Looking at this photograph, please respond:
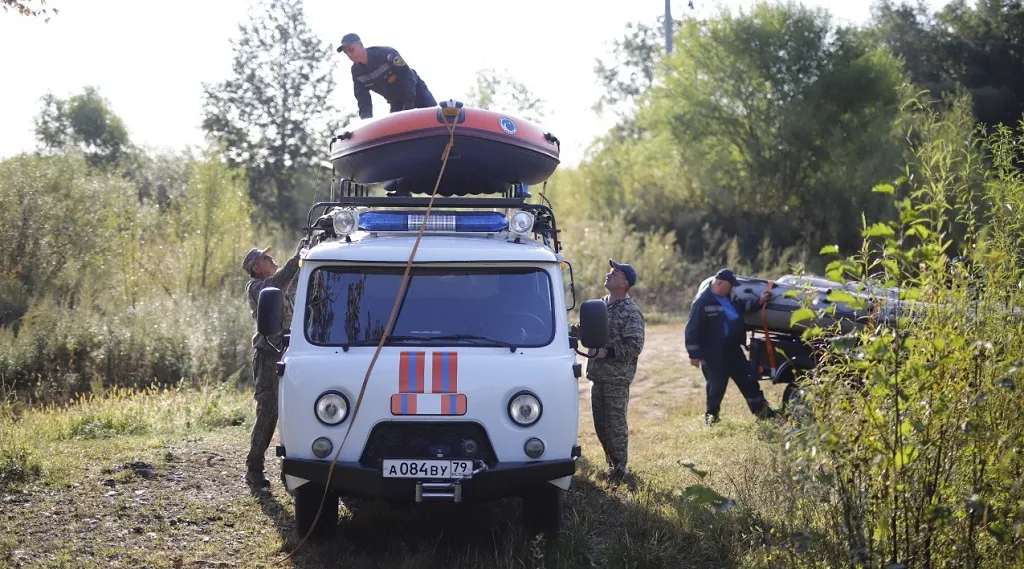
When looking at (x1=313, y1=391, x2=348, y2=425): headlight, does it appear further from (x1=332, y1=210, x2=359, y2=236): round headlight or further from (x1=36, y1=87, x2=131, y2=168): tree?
(x1=36, y1=87, x2=131, y2=168): tree

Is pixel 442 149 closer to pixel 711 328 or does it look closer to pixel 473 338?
pixel 473 338

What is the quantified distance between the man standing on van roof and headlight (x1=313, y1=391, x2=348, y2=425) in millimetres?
3238

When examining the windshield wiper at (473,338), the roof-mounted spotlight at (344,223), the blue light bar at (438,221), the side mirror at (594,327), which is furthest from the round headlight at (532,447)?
the roof-mounted spotlight at (344,223)

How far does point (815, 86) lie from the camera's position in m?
26.9

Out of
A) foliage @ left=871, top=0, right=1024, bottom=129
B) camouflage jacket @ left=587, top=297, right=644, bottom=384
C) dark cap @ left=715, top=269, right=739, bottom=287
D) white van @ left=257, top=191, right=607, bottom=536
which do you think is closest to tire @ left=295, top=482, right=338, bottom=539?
white van @ left=257, top=191, right=607, bottom=536

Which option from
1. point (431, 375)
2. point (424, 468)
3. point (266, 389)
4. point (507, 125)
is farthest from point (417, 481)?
point (507, 125)

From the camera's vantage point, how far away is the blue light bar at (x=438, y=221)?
6.57m

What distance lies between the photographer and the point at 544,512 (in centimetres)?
616

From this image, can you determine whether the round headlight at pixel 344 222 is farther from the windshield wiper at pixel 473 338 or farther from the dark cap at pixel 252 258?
the dark cap at pixel 252 258

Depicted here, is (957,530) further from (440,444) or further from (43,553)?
(43,553)

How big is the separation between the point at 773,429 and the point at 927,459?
488cm

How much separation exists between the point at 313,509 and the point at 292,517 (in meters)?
0.84

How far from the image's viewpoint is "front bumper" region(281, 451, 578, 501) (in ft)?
18.2

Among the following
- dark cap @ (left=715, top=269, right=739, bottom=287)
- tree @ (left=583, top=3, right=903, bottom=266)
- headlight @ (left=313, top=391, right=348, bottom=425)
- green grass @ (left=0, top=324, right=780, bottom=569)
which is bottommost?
green grass @ (left=0, top=324, right=780, bottom=569)
